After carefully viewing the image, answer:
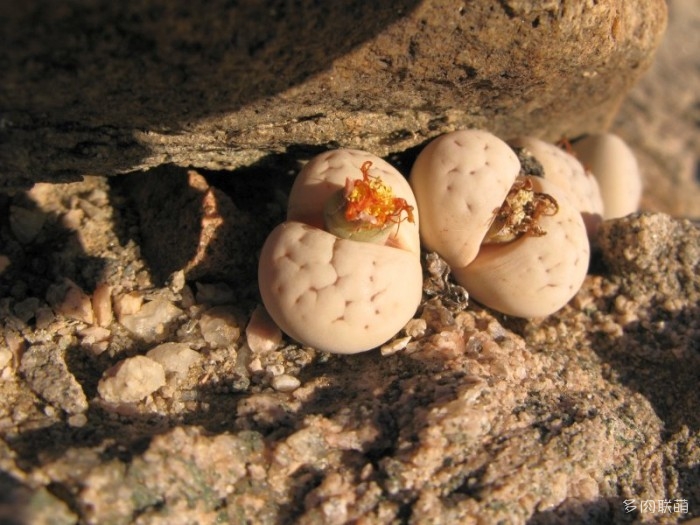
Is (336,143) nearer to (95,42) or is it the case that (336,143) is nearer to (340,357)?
(340,357)

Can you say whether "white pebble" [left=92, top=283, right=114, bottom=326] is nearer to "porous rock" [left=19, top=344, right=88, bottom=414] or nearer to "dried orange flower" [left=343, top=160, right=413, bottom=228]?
"porous rock" [left=19, top=344, right=88, bottom=414]

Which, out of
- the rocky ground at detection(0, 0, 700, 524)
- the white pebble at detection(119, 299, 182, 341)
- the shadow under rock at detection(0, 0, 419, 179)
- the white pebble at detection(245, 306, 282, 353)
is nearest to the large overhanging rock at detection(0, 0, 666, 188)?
the shadow under rock at detection(0, 0, 419, 179)

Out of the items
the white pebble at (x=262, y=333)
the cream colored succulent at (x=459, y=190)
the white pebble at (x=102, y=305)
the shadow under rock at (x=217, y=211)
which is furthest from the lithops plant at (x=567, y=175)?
the white pebble at (x=102, y=305)

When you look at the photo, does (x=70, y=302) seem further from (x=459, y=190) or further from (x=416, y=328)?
(x=459, y=190)

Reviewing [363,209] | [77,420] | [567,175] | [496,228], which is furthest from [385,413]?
[567,175]

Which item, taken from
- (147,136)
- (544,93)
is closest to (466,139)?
(544,93)

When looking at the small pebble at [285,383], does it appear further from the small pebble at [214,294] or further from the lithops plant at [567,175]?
the lithops plant at [567,175]
